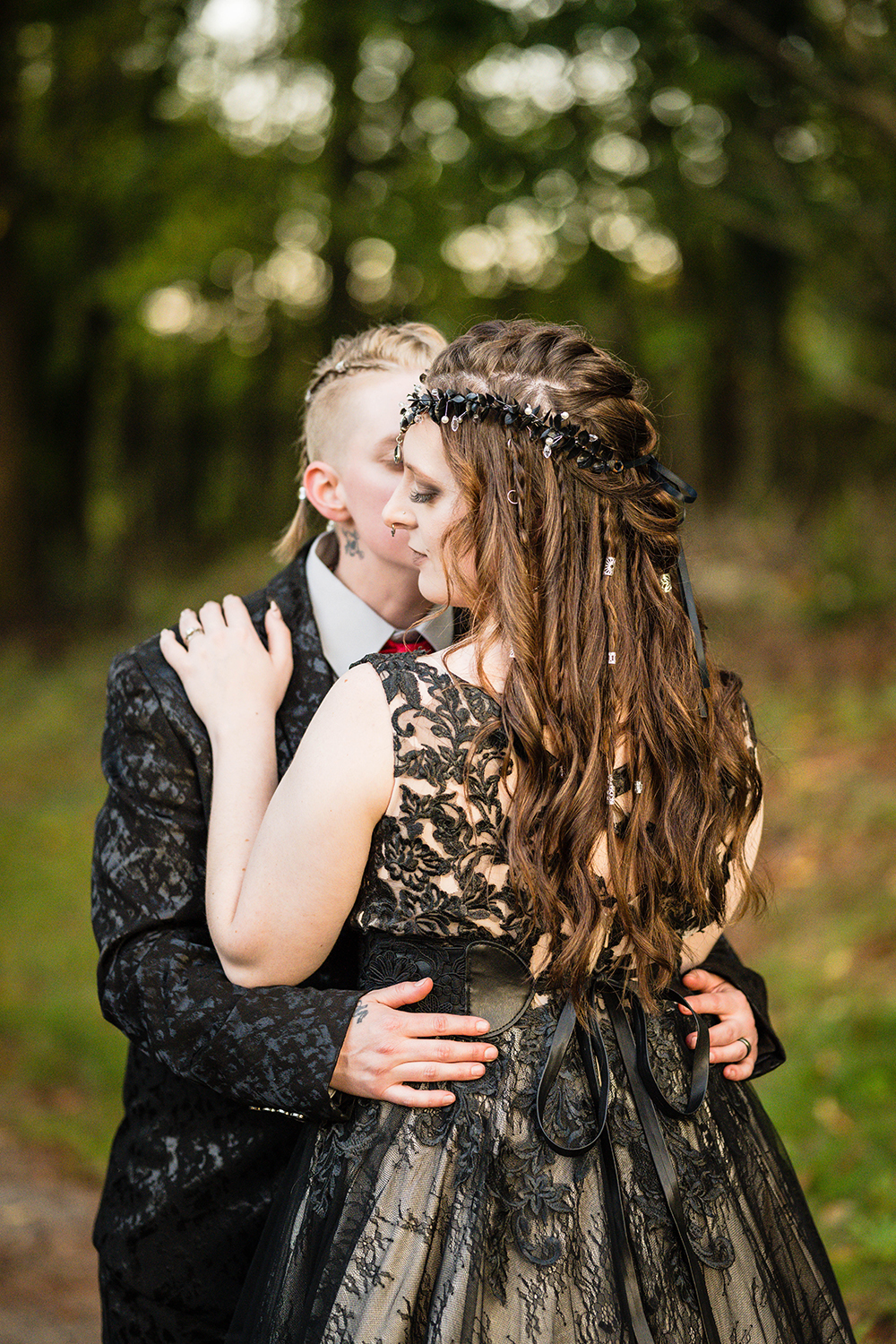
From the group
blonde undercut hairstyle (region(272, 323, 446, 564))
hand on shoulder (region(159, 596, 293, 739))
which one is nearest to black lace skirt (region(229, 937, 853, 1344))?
hand on shoulder (region(159, 596, 293, 739))

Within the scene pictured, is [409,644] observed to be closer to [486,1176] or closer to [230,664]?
[230,664]

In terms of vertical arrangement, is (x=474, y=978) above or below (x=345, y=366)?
below

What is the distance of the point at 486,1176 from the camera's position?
179 centimetres

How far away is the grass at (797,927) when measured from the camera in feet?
13.6

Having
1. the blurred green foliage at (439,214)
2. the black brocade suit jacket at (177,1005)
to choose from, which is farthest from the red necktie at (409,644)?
the blurred green foliage at (439,214)

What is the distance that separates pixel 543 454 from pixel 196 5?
11.8 m

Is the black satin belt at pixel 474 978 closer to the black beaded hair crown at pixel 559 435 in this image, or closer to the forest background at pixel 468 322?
the black beaded hair crown at pixel 559 435

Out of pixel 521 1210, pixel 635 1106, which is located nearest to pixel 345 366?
pixel 635 1106

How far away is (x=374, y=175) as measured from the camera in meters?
11.9

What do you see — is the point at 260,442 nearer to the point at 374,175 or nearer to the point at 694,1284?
the point at 374,175

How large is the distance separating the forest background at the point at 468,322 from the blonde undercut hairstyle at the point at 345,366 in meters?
Result: 0.97

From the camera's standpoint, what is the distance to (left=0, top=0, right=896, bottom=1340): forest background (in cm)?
559

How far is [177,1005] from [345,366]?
A: 1471 mm

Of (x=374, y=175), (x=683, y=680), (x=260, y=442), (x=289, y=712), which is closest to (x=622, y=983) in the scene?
(x=683, y=680)
